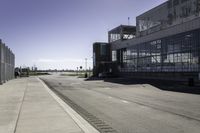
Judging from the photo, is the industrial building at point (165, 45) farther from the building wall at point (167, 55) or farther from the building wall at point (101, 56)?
the building wall at point (101, 56)

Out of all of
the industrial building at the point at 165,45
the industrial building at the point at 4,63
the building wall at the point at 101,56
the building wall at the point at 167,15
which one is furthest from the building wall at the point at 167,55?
the industrial building at the point at 4,63

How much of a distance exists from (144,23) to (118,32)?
49.8 ft

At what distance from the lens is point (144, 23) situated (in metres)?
64.2

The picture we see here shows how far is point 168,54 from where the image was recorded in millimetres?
51156

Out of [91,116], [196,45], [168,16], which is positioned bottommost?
[91,116]

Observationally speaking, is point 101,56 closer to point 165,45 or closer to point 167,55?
point 165,45

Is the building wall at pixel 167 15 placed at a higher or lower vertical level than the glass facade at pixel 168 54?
higher

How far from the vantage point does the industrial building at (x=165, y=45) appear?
146 feet

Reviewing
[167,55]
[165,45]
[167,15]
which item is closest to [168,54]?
[167,55]

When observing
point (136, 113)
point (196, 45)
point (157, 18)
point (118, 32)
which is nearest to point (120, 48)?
point (118, 32)

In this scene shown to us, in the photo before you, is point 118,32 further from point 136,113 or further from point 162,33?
point 136,113

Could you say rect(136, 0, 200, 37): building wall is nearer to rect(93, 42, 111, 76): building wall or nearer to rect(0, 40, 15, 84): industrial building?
rect(93, 42, 111, 76): building wall

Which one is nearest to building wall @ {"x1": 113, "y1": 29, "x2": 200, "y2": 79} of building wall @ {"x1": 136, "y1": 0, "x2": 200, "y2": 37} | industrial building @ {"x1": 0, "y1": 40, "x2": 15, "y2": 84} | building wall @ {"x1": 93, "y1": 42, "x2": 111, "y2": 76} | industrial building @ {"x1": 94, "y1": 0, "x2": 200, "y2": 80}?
industrial building @ {"x1": 94, "y1": 0, "x2": 200, "y2": 80}

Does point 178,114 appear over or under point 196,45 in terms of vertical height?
under
